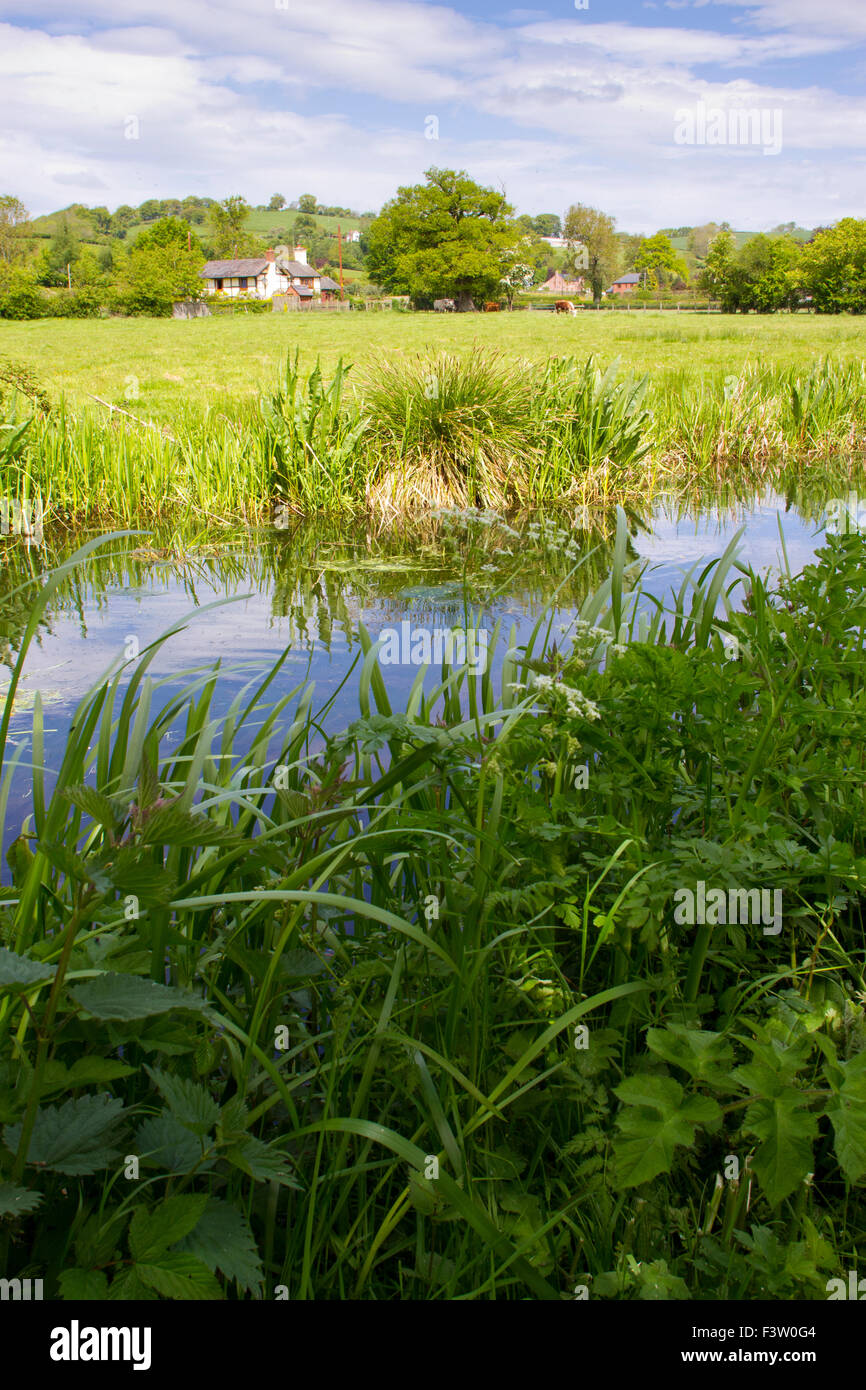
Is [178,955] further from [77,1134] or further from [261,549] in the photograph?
[261,549]

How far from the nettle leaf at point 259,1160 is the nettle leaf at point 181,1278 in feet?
0.38

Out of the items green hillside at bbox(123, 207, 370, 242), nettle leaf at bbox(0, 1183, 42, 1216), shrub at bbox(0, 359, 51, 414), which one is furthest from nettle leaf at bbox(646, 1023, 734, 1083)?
green hillside at bbox(123, 207, 370, 242)

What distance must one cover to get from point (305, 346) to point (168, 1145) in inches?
1147

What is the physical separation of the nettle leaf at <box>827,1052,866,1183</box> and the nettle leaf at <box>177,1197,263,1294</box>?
25.9 inches

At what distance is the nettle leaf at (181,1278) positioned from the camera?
0.97 m

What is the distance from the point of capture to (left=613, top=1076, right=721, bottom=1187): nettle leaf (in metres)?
1.06

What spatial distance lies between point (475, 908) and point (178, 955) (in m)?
0.50

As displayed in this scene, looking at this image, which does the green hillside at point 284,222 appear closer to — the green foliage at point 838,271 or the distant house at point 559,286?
the distant house at point 559,286

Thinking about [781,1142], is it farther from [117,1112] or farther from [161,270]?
[161,270]

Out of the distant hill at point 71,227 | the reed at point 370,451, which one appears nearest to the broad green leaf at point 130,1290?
the reed at point 370,451

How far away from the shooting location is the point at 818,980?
1.70m

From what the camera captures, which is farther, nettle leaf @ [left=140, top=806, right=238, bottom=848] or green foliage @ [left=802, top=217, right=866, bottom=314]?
green foliage @ [left=802, top=217, right=866, bottom=314]
